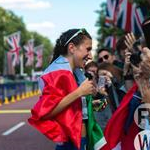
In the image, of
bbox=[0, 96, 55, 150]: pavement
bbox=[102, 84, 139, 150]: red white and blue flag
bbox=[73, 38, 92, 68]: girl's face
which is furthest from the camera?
bbox=[0, 96, 55, 150]: pavement

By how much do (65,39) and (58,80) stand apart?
1.24 feet

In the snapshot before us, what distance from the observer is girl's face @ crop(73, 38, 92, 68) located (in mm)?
3904

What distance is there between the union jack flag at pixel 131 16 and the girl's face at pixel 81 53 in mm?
14220

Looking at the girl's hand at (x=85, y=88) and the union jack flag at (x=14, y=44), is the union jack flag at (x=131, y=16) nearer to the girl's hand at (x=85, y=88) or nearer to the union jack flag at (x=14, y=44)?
the girl's hand at (x=85, y=88)

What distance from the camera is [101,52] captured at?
8.30m

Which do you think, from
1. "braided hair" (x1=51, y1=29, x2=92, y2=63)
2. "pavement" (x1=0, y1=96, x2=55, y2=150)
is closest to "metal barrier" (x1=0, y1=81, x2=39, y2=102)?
"pavement" (x1=0, y1=96, x2=55, y2=150)

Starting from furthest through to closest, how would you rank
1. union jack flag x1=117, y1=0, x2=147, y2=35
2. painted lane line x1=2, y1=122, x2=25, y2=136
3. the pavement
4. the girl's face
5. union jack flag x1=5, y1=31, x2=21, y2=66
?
union jack flag x1=5, y1=31, x2=21, y2=66
union jack flag x1=117, y1=0, x2=147, y2=35
painted lane line x1=2, y1=122, x2=25, y2=136
the pavement
the girl's face

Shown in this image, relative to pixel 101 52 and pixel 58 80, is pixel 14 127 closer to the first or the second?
pixel 101 52

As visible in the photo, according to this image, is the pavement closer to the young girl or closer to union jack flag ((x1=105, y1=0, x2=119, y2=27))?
the young girl

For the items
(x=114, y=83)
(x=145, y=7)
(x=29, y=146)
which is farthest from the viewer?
(x=145, y=7)

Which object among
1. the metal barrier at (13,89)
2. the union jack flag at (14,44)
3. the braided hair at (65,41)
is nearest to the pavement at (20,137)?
the braided hair at (65,41)

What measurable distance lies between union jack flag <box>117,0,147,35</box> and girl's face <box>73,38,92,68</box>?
14220 millimetres

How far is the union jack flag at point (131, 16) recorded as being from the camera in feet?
60.7

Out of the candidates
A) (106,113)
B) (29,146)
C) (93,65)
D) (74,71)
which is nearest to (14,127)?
(29,146)
